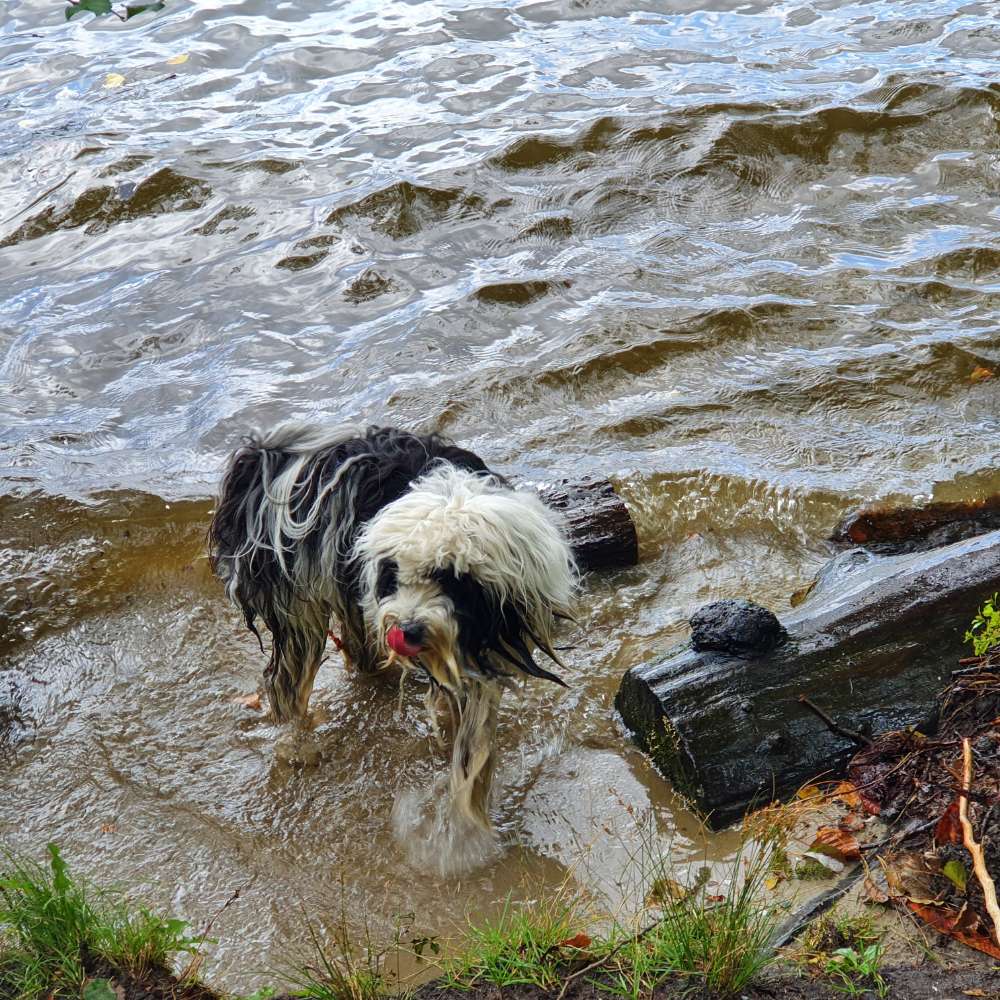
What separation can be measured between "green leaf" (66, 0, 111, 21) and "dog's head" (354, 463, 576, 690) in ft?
6.19

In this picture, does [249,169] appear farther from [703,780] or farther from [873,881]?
[873,881]

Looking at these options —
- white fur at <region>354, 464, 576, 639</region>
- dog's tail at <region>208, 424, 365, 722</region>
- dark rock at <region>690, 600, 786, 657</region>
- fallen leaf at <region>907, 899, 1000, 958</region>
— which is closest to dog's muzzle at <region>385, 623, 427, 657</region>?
white fur at <region>354, 464, 576, 639</region>

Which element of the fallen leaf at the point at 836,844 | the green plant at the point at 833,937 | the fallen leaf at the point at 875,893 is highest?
the green plant at the point at 833,937

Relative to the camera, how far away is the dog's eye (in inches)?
155

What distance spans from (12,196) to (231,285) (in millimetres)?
2711

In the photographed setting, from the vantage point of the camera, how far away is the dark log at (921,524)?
579cm

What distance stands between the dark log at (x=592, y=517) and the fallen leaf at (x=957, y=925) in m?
2.82

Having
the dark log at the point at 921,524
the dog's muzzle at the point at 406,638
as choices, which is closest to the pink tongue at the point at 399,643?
the dog's muzzle at the point at 406,638

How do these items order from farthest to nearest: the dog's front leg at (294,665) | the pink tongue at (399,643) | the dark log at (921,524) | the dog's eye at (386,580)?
the dark log at (921,524), the dog's front leg at (294,665), the dog's eye at (386,580), the pink tongue at (399,643)

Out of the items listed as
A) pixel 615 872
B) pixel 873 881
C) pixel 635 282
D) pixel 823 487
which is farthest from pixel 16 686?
pixel 635 282

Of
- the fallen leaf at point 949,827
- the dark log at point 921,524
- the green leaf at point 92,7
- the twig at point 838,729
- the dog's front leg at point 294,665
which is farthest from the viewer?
the dark log at point 921,524

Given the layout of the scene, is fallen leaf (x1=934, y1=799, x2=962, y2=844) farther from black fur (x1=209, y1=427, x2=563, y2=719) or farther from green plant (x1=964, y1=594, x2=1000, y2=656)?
black fur (x1=209, y1=427, x2=563, y2=719)

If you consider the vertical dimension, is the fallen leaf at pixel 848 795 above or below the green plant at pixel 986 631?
below

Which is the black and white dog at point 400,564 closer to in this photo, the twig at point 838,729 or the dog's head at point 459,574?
the dog's head at point 459,574
